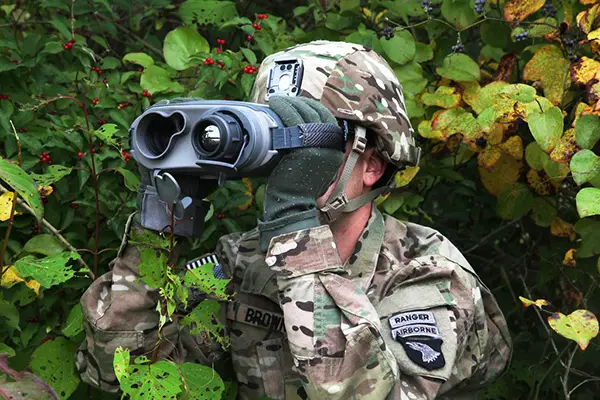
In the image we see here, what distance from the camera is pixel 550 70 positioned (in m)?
2.80

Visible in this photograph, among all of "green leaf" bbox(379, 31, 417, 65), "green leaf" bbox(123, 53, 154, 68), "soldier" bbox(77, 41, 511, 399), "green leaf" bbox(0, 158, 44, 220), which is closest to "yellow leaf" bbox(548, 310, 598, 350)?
"soldier" bbox(77, 41, 511, 399)

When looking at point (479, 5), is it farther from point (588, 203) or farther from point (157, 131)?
point (157, 131)

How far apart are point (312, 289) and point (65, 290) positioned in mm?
940

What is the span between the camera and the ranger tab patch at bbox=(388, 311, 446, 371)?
2.09 metres

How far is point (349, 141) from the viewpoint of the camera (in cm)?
236

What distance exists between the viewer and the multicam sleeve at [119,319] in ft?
7.21

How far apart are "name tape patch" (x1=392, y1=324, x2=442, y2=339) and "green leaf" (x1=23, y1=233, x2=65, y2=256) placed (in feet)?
3.18

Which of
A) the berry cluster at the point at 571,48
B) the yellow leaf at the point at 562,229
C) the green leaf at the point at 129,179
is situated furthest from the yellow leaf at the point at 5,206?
the yellow leaf at the point at 562,229

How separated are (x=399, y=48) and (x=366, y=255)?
32.6 inches

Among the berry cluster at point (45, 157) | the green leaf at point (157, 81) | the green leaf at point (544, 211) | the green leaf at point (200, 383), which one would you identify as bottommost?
the green leaf at point (544, 211)

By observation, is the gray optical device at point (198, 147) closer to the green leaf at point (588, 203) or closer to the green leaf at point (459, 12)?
the green leaf at point (588, 203)

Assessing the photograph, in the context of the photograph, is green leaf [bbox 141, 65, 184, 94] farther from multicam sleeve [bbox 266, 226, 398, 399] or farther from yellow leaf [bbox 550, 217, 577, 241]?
yellow leaf [bbox 550, 217, 577, 241]

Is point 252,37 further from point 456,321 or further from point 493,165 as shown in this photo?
point 456,321

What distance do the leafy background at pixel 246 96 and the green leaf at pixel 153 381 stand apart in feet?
0.11
